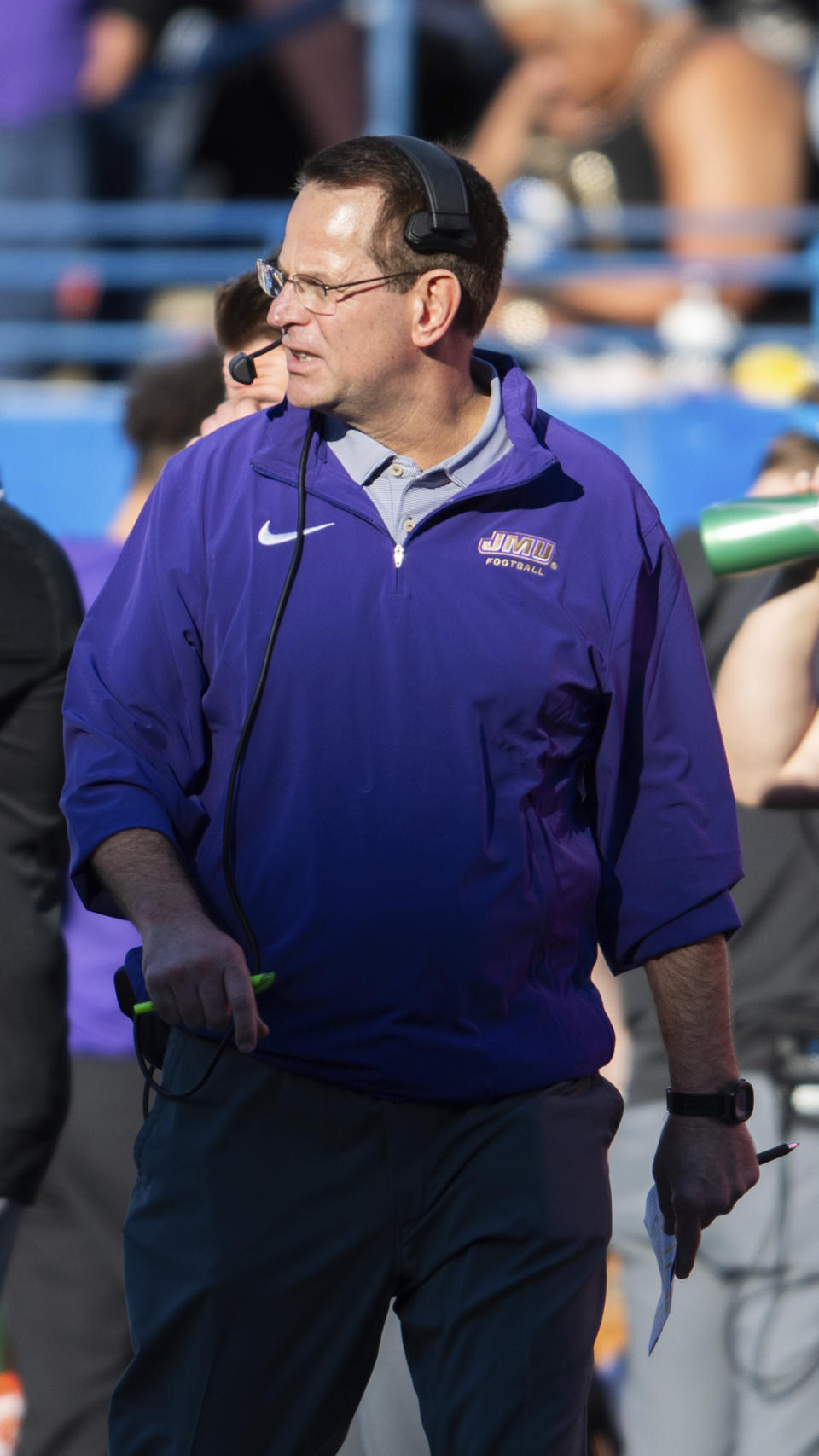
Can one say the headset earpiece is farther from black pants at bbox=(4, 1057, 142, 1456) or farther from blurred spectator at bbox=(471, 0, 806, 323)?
blurred spectator at bbox=(471, 0, 806, 323)

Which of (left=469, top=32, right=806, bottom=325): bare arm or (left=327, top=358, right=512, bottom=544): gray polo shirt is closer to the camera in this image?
(left=327, top=358, right=512, bottom=544): gray polo shirt

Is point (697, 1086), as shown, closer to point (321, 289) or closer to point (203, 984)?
point (203, 984)

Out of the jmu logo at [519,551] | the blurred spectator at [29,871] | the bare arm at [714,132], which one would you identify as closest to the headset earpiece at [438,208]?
the jmu logo at [519,551]

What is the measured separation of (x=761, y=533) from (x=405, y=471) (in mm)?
760

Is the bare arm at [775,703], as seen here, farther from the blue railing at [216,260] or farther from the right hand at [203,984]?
the blue railing at [216,260]

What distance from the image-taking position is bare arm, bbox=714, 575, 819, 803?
335 cm

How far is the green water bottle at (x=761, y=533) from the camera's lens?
10.1ft

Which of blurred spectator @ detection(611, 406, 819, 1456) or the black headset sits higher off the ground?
the black headset

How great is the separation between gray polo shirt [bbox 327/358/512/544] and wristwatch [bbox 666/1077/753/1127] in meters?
0.83

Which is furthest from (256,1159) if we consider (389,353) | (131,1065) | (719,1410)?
(719,1410)

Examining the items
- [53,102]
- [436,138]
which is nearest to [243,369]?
[436,138]

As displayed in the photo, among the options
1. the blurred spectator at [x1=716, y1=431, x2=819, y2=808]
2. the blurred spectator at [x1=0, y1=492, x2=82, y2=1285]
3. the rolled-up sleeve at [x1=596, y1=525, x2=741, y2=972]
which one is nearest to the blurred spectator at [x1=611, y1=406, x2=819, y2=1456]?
the blurred spectator at [x1=716, y1=431, x2=819, y2=808]

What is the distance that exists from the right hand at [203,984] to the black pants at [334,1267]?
0.78ft

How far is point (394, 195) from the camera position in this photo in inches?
101
